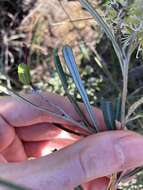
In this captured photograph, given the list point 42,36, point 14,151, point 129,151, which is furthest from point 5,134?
point 42,36

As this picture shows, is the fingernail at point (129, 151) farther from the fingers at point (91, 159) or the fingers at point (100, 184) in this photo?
the fingers at point (100, 184)

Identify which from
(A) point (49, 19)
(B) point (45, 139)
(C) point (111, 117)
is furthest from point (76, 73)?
(A) point (49, 19)

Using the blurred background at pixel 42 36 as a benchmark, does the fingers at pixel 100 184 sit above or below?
above

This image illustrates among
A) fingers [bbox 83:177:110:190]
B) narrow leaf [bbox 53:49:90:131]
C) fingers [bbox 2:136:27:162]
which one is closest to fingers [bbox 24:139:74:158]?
fingers [bbox 2:136:27:162]

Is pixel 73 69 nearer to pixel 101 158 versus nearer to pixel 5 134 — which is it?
pixel 101 158

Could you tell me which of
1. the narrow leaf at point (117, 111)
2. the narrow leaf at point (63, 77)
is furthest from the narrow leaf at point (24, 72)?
the narrow leaf at point (117, 111)

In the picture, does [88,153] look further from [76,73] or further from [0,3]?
[0,3]
